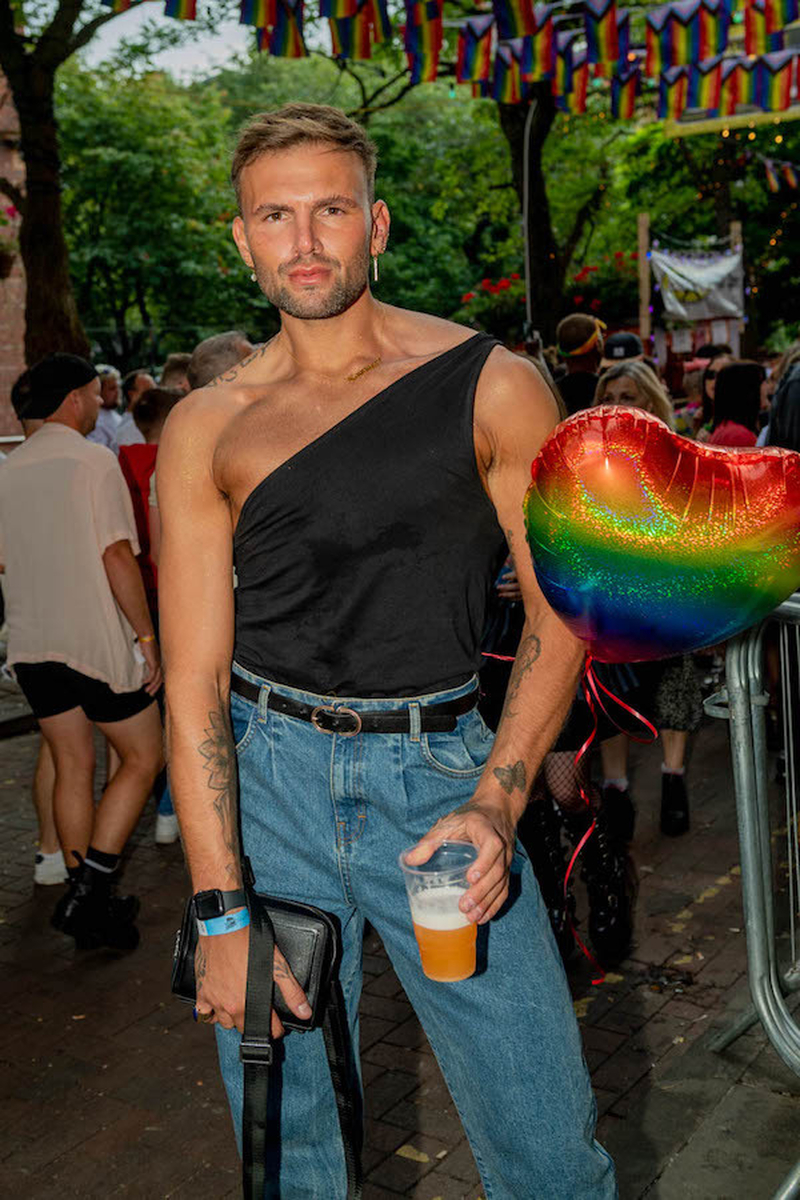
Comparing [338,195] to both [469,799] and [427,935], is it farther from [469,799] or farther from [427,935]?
[427,935]

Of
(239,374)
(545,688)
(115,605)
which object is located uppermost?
(239,374)

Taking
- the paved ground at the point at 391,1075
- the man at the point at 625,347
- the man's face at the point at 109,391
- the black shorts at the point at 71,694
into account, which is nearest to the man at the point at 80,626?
the black shorts at the point at 71,694

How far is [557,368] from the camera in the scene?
30.0 feet

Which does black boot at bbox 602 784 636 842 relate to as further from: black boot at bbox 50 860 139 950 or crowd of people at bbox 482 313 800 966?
black boot at bbox 50 860 139 950

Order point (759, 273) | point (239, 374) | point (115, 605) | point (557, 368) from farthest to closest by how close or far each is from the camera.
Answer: point (759, 273), point (557, 368), point (115, 605), point (239, 374)

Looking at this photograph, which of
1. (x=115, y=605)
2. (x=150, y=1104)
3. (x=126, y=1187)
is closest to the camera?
(x=126, y=1187)

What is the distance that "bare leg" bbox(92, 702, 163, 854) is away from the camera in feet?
16.4

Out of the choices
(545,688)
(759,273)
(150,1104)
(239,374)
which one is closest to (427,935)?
(545,688)

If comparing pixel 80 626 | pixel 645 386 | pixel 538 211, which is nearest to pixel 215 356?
pixel 80 626

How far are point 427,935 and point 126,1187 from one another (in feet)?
6.33

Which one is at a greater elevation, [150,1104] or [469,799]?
[469,799]

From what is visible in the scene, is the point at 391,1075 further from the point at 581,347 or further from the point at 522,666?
the point at 581,347

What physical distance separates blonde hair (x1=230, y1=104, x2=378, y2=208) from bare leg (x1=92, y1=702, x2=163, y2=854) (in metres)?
3.13

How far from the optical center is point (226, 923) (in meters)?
2.15
